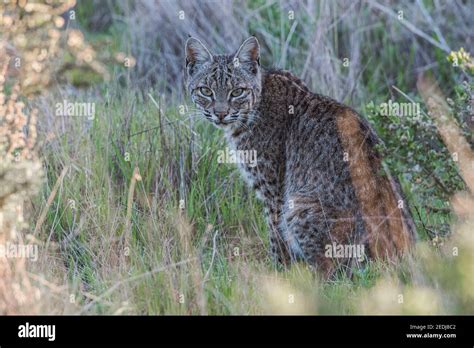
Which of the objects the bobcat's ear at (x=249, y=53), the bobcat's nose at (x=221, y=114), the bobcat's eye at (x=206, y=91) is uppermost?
the bobcat's ear at (x=249, y=53)

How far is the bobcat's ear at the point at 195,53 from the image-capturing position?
25.5ft

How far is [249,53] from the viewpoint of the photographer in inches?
304

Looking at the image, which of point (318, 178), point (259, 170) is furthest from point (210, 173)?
point (318, 178)

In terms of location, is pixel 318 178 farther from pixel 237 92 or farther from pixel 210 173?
pixel 210 173

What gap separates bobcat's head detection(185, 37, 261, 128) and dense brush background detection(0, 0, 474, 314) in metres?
0.41

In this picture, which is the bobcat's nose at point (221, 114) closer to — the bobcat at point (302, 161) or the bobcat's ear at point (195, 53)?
the bobcat at point (302, 161)

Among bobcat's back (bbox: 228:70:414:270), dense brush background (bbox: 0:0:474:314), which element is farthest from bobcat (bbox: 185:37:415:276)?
dense brush background (bbox: 0:0:474:314)

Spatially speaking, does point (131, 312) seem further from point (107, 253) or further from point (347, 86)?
point (347, 86)

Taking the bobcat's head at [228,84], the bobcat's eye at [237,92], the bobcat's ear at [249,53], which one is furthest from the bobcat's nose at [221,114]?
the bobcat's ear at [249,53]

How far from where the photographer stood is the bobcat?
6828 millimetres

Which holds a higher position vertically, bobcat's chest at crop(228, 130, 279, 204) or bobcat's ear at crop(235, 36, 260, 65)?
bobcat's ear at crop(235, 36, 260, 65)

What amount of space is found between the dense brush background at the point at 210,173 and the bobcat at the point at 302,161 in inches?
8.3

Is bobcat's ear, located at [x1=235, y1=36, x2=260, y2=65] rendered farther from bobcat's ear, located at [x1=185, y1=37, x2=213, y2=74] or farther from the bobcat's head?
bobcat's ear, located at [x1=185, y1=37, x2=213, y2=74]

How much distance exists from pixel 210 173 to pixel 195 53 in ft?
3.15
